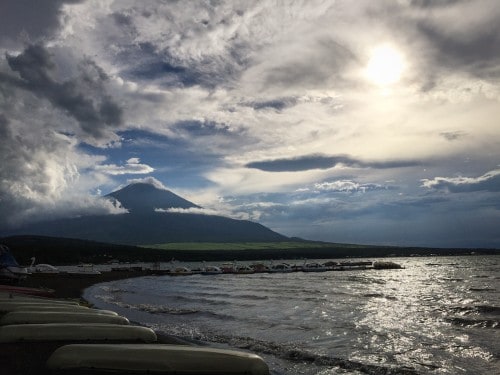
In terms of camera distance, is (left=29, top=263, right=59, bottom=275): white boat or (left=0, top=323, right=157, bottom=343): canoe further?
(left=29, top=263, right=59, bottom=275): white boat

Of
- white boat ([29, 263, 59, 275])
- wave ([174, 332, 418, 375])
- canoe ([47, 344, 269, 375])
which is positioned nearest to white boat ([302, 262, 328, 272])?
white boat ([29, 263, 59, 275])

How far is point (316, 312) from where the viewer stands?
104ft

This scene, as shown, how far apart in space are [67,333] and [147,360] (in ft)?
16.7

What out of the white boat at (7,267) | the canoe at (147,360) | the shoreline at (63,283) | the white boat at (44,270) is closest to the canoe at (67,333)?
the canoe at (147,360)

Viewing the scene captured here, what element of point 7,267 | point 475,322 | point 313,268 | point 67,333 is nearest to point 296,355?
point 67,333

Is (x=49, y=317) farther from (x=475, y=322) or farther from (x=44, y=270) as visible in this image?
(x=44, y=270)

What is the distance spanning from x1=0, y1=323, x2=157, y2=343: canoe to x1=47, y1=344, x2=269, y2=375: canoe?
329 cm

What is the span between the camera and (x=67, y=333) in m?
15.0

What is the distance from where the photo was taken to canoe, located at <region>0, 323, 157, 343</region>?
14648 mm

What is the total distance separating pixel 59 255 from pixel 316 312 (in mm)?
171277

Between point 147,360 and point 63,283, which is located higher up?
point 147,360

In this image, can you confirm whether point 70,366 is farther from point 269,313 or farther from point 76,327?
point 269,313

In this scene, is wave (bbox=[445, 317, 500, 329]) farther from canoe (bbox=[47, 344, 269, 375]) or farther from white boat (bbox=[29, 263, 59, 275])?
white boat (bbox=[29, 263, 59, 275])

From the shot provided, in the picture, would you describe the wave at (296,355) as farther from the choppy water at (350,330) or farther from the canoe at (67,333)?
the canoe at (67,333)
